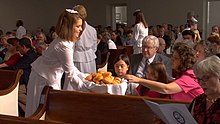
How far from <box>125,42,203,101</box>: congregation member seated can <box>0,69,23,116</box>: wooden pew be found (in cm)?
151

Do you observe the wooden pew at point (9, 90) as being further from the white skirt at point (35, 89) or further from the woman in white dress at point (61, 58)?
the woman in white dress at point (61, 58)

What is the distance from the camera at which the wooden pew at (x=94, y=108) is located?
2639mm

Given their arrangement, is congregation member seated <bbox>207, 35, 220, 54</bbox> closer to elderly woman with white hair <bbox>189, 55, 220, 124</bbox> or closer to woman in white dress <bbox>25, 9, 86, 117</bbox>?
woman in white dress <bbox>25, 9, 86, 117</bbox>

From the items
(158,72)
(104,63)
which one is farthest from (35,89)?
(104,63)

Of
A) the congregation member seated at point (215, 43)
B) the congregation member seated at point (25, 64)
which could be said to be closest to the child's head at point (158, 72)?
the congregation member seated at point (215, 43)

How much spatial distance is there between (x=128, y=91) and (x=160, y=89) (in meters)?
0.70

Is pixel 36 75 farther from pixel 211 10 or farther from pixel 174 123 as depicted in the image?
pixel 211 10

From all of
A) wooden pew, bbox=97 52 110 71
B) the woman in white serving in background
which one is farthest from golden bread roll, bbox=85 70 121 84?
the woman in white serving in background

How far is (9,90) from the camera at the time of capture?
4016 mm

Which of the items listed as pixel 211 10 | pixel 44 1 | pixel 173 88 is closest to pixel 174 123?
pixel 173 88

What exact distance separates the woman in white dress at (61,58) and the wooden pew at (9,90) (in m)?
0.55

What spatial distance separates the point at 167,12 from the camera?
1410 centimetres

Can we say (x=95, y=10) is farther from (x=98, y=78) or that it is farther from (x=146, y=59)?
(x=98, y=78)

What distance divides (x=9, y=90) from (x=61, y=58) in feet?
3.44
